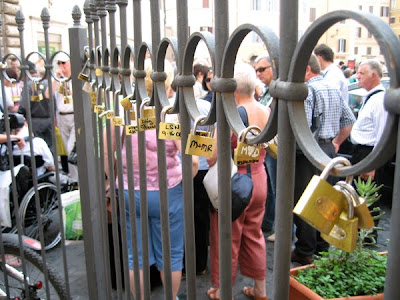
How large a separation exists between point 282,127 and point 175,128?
404mm

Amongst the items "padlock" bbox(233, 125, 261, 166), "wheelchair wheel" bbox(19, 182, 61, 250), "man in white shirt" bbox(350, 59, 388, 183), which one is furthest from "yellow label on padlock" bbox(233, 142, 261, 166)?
"wheelchair wheel" bbox(19, 182, 61, 250)

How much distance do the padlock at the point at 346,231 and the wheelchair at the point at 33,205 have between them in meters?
3.54

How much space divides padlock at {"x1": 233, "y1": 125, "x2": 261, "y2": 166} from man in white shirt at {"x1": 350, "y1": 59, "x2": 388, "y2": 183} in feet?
10.4

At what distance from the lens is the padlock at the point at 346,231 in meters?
0.57

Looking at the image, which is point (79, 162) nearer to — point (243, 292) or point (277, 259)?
point (277, 259)

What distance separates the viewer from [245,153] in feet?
2.68

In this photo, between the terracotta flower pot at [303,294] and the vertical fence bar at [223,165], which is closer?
the vertical fence bar at [223,165]

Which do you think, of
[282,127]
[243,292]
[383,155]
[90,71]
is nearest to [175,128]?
[282,127]

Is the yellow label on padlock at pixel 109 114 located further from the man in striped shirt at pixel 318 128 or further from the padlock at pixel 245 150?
the man in striped shirt at pixel 318 128

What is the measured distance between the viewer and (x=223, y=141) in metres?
0.90

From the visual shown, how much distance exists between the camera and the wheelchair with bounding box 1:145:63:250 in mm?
3852

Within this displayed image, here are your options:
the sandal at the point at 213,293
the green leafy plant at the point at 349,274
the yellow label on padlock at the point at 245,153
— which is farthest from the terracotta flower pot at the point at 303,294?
the yellow label on padlock at the point at 245,153

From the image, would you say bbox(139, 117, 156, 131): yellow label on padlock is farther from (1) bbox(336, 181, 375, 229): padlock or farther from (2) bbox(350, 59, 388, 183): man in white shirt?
(2) bbox(350, 59, 388, 183): man in white shirt

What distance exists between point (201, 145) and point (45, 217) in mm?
3466
